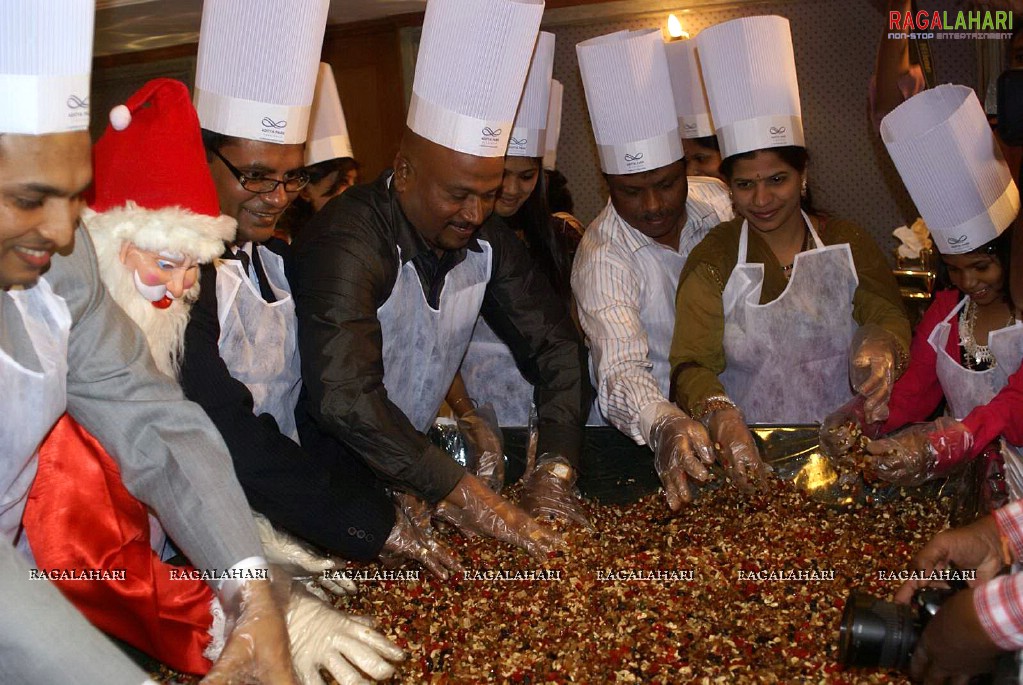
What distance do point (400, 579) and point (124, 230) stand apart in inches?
28.4

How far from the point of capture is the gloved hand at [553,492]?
5.90ft

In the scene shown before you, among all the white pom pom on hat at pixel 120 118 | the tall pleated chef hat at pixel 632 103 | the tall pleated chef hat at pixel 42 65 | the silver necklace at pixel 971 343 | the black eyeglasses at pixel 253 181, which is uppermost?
the tall pleated chef hat at pixel 42 65

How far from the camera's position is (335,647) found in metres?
1.33

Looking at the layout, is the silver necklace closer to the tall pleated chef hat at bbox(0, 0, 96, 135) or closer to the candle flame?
the tall pleated chef hat at bbox(0, 0, 96, 135)

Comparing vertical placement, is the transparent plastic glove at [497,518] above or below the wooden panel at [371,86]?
above

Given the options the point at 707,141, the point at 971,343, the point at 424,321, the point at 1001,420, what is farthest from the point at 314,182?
the point at 1001,420

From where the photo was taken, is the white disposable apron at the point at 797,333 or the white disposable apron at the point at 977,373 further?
the white disposable apron at the point at 797,333

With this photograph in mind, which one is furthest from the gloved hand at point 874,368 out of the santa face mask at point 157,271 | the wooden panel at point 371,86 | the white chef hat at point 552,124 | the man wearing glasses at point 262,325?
the wooden panel at point 371,86

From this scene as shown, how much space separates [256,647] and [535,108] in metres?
1.52

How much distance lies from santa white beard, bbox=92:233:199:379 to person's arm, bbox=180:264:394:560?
0.19 feet

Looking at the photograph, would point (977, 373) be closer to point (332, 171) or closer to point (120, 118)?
point (120, 118)

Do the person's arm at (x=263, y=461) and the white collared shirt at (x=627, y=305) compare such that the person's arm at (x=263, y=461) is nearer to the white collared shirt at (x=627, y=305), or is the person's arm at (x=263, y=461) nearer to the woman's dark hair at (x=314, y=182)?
the white collared shirt at (x=627, y=305)

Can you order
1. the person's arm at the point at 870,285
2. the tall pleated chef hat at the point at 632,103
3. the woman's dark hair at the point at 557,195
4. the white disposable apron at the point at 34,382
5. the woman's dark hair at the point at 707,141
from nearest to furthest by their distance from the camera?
the white disposable apron at the point at 34,382 → the person's arm at the point at 870,285 → the tall pleated chef hat at the point at 632,103 → the woman's dark hair at the point at 707,141 → the woman's dark hair at the point at 557,195

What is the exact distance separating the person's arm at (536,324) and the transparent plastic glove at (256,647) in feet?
3.00
